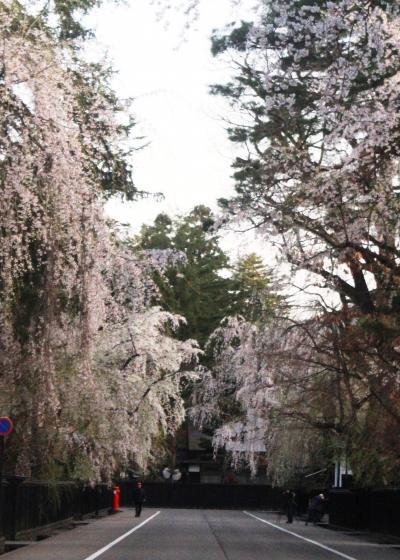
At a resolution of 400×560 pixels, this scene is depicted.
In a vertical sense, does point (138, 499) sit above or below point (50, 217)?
below

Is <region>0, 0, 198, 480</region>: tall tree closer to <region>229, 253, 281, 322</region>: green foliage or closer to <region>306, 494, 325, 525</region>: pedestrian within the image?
<region>229, 253, 281, 322</region>: green foliage

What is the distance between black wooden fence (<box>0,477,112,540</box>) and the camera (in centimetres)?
2074

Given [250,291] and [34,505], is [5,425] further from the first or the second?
[250,291]

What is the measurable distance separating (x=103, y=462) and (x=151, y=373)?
631 centimetres

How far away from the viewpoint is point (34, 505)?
24.4m

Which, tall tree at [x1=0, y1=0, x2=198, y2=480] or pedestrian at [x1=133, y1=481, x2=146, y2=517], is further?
pedestrian at [x1=133, y1=481, x2=146, y2=517]

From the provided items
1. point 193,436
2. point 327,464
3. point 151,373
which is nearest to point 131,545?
point 151,373

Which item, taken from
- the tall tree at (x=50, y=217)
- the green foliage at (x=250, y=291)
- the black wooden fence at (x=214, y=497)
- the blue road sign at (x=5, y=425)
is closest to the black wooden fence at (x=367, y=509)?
the green foliage at (x=250, y=291)

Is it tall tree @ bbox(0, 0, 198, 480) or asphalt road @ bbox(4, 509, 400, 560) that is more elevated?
tall tree @ bbox(0, 0, 198, 480)

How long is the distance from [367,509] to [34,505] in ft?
43.5

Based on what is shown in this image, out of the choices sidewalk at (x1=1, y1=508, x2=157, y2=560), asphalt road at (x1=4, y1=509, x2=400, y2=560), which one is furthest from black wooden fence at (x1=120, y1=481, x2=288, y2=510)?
asphalt road at (x1=4, y1=509, x2=400, y2=560)

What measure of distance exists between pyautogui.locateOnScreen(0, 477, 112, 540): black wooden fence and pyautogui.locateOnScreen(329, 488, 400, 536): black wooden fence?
9190mm

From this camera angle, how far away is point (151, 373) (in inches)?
1464

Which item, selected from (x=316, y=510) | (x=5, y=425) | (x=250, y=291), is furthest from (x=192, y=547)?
(x=250, y=291)
